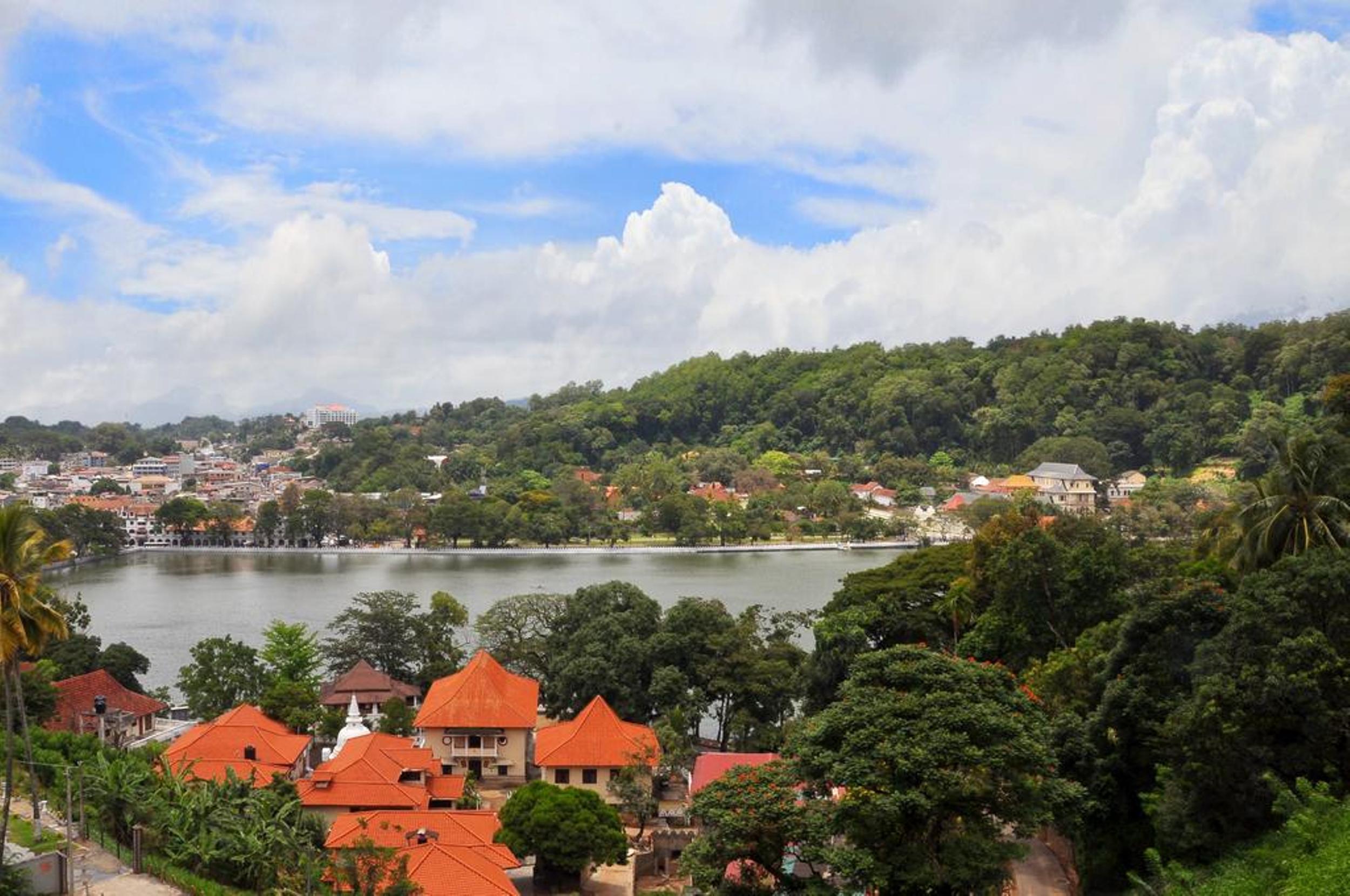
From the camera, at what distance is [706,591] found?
126 feet

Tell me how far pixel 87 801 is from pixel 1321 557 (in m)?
12.6

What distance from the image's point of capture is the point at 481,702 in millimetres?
18031

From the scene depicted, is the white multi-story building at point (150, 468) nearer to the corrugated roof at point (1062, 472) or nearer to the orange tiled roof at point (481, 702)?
the corrugated roof at point (1062, 472)

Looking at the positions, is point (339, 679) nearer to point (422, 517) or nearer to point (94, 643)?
point (94, 643)

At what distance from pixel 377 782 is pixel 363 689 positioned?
6142mm

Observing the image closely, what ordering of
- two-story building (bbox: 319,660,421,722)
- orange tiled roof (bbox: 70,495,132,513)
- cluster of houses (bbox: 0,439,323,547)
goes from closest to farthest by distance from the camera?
two-story building (bbox: 319,660,421,722) < cluster of houses (bbox: 0,439,323,547) < orange tiled roof (bbox: 70,495,132,513)

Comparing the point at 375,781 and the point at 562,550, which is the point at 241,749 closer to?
the point at 375,781

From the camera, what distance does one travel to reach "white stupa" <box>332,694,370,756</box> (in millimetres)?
16781

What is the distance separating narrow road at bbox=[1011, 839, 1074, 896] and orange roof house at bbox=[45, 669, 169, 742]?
14004 mm

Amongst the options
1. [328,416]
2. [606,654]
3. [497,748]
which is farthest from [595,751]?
[328,416]

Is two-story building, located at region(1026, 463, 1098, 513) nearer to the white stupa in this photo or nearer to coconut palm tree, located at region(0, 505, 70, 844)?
the white stupa

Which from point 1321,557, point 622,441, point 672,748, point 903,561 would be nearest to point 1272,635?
point 1321,557

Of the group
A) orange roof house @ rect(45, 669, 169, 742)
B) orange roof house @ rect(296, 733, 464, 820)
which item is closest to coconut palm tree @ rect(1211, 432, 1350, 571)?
orange roof house @ rect(296, 733, 464, 820)

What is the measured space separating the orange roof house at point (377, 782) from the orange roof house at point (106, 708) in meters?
5.20
